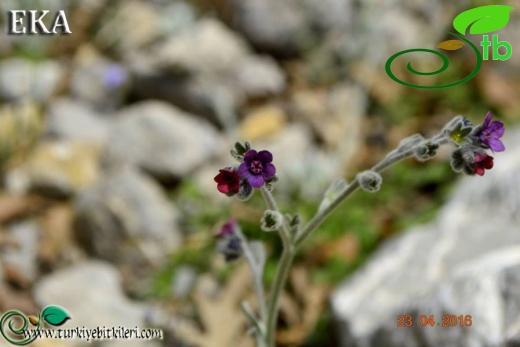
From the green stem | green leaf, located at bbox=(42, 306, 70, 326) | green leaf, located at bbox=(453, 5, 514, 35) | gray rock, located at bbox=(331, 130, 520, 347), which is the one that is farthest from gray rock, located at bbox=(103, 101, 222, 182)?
the green stem

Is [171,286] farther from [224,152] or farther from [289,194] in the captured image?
[224,152]

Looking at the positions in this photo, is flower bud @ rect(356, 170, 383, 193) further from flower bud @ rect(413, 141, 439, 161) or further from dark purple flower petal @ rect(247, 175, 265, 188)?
dark purple flower petal @ rect(247, 175, 265, 188)

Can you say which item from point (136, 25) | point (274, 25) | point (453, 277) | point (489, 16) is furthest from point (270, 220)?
point (136, 25)

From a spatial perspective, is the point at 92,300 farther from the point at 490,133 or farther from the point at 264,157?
the point at 490,133

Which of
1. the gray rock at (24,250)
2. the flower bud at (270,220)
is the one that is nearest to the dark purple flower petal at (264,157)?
the flower bud at (270,220)

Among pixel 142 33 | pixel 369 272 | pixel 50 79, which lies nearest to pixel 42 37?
pixel 50 79

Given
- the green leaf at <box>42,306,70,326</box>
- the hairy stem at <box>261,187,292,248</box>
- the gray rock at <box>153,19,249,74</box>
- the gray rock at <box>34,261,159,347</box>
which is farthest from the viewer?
the gray rock at <box>153,19,249,74</box>
